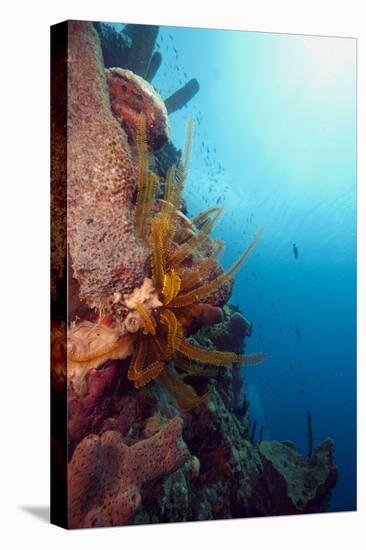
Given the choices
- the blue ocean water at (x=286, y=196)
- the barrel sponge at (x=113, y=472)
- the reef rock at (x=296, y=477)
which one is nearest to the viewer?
the barrel sponge at (x=113, y=472)

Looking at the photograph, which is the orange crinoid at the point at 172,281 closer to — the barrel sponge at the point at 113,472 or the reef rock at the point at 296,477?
the barrel sponge at the point at 113,472

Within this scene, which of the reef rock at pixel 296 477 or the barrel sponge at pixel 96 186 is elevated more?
the barrel sponge at pixel 96 186

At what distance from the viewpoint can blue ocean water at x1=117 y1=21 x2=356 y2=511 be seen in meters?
6.92

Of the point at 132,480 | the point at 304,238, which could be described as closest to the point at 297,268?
the point at 304,238

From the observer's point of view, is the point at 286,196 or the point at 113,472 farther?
the point at 286,196

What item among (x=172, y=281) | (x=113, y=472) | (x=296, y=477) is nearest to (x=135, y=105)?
(x=172, y=281)

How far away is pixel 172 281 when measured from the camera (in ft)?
22.1

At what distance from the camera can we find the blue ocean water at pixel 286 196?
6.92m

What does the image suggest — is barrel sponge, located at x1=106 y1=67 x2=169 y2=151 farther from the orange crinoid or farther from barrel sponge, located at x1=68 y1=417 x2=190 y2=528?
barrel sponge, located at x1=68 y1=417 x2=190 y2=528

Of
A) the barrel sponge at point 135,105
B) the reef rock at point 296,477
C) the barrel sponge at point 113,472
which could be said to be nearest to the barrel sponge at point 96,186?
the barrel sponge at point 135,105

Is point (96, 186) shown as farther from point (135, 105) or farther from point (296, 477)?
point (296, 477)

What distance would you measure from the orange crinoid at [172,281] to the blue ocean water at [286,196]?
0.35ft

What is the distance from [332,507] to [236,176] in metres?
2.09

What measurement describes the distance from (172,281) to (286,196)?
3.10 ft
